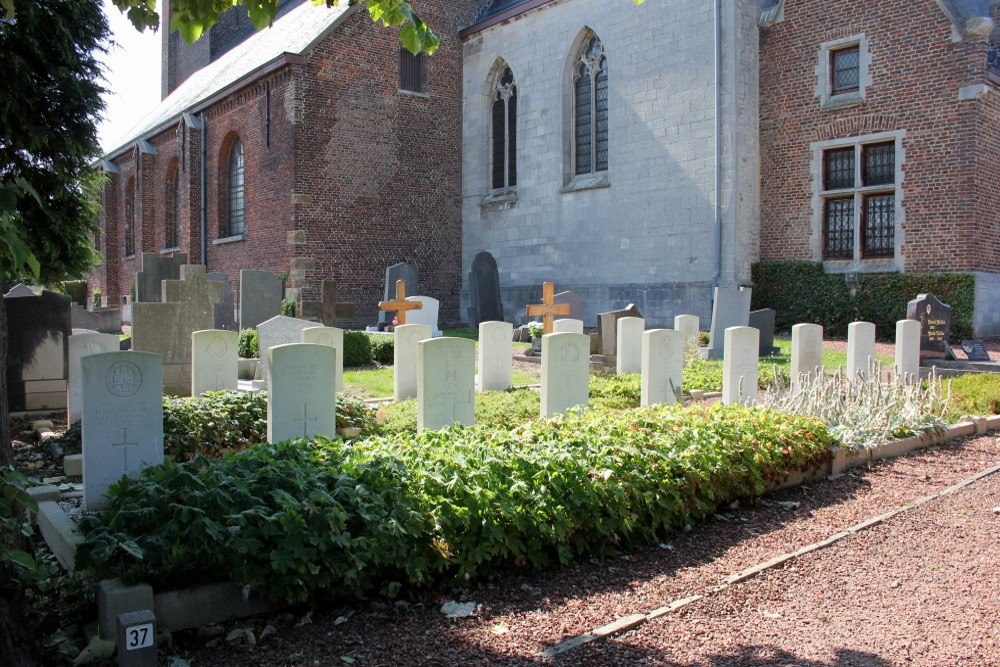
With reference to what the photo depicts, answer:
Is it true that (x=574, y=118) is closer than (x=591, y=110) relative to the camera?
No

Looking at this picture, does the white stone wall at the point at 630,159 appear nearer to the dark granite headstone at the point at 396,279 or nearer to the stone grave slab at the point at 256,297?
the dark granite headstone at the point at 396,279

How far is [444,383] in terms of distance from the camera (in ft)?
22.8

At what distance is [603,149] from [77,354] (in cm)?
1485

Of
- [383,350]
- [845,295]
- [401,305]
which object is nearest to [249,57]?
[401,305]

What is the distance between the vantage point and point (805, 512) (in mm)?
5500

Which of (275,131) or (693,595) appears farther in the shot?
(275,131)

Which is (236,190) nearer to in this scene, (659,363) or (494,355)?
(494,355)

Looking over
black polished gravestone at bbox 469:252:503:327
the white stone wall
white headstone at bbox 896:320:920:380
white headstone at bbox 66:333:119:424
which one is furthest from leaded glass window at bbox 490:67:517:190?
white headstone at bbox 66:333:119:424

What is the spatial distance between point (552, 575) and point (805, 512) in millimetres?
2106

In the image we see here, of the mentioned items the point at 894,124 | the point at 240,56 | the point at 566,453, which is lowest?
the point at 566,453

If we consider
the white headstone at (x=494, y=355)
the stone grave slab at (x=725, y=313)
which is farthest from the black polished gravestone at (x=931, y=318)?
the white headstone at (x=494, y=355)

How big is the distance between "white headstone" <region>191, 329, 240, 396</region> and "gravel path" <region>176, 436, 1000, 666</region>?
554 cm

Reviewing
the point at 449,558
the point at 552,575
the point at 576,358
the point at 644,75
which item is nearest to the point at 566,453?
the point at 552,575

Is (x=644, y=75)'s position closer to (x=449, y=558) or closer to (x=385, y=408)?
(x=385, y=408)
